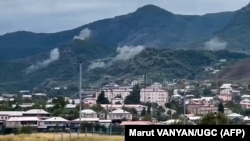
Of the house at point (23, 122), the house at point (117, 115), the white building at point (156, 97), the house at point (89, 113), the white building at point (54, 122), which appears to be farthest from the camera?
the white building at point (156, 97)

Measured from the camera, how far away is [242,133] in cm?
1691

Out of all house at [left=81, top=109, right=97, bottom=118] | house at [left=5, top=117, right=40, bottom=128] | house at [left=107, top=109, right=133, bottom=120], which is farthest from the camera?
house at [left=107, top=109, right=133, bottom=120]

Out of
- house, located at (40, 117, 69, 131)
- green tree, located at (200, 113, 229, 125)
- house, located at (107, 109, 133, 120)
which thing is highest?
green tree, located at (200, 113, 229, 125)

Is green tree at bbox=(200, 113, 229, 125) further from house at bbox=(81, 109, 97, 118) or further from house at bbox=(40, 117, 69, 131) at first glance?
house at bbox=(81, 109, 97, 118)

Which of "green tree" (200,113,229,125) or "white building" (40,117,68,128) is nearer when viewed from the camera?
"green tree" (200,113,229,125)

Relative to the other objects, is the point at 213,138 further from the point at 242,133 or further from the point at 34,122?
the point at 34,122

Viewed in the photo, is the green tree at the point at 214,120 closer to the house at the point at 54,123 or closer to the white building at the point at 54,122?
the house at the point at 54,123

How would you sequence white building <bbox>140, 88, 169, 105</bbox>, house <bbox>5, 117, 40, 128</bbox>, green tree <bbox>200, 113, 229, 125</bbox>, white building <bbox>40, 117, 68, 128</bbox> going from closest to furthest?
green tree <bbox>200, 113, 229, 125</bbox>
white building <bbox>40, 117, 68, 128</bbox>
house <bbox>5, 117, 40, 128</bbox>
white building <bbox>140, 88, 169, 105</bbox>

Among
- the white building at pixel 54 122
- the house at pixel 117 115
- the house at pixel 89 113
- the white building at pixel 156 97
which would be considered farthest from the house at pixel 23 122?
the white building at pixel 156 97

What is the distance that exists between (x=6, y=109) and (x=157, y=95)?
198 feet

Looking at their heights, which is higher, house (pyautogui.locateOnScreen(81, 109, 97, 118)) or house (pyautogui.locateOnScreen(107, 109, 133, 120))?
house (pyautogui.locateOnScreen(81, 109, 97, 118))

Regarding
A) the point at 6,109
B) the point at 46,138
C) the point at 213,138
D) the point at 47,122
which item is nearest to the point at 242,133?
the point at 213,138

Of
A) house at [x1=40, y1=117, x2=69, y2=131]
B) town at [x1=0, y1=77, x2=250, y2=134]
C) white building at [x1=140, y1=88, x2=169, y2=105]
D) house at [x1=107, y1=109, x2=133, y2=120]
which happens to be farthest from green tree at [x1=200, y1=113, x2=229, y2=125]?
white building at [x1=140, y1=88, x2=169, y2=105]

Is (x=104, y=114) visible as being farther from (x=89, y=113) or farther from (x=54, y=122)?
(x=54, y=122)
